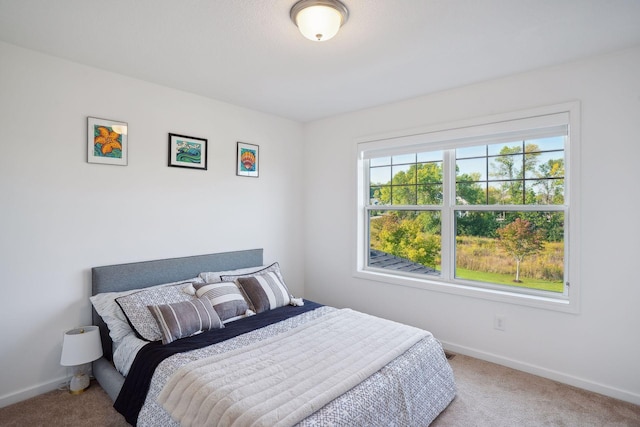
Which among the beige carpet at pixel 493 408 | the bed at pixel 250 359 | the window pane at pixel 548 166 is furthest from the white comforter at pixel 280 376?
the window pane at pixel 548 166

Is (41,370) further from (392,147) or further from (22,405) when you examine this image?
(392,147)

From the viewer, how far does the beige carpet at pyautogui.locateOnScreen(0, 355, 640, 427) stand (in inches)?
83.0

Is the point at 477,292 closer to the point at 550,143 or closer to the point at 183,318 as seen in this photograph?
the point at 550,143

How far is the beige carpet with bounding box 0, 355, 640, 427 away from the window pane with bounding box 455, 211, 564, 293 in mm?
815

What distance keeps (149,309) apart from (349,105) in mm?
2717

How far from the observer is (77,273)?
8.47 ft

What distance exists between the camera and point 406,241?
3.61 metres

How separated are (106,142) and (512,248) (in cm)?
360

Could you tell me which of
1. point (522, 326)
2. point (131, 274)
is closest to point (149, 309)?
point (131, 274)

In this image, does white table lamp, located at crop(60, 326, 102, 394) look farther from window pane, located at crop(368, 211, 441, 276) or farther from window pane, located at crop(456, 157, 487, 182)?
window pane, located at crop(456, 157, 487, 182)

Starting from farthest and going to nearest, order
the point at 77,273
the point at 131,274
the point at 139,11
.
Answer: the point at 131,274
the point at 77,273
the point at 139,11

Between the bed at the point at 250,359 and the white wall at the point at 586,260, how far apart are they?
0.87m

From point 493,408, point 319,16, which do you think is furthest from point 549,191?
point 319,16

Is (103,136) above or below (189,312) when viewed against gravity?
above
